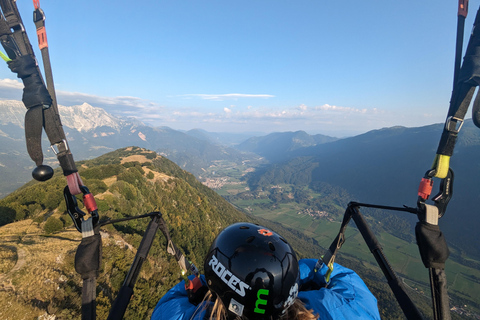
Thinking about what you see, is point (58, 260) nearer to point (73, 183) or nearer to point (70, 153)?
point (73, 183)

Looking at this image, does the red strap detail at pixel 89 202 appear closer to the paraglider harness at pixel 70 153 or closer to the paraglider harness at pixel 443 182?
the paraglider harness at pixel 70 153

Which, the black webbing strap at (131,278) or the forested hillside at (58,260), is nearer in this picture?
the black webbing strap at (131,278)

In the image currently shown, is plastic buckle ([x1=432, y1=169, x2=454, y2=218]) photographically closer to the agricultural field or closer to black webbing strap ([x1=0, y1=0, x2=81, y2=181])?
black webbing strap ([x1=0, y1=0, x2=81, y2=181])

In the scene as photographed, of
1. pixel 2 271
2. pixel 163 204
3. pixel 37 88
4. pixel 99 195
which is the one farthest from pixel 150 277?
pixel 163 204

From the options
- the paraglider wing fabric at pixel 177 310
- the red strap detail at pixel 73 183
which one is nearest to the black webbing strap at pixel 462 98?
the paraglider wing fabric at pixel 177 310

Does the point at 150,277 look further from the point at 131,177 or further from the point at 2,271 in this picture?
the point at 131,177

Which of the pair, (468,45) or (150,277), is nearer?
(468,45)

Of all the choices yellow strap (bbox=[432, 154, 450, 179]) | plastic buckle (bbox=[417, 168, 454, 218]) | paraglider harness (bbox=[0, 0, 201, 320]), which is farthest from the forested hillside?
yellow strap (bbox=[432, 154, 450, 179])

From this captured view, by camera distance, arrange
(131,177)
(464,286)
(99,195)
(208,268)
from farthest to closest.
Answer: (464,286), (131,177), (99,195), (208,268)

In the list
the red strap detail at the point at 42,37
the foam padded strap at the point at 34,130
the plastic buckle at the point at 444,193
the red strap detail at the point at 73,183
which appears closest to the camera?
the foam padded strap at the point at 34,130
